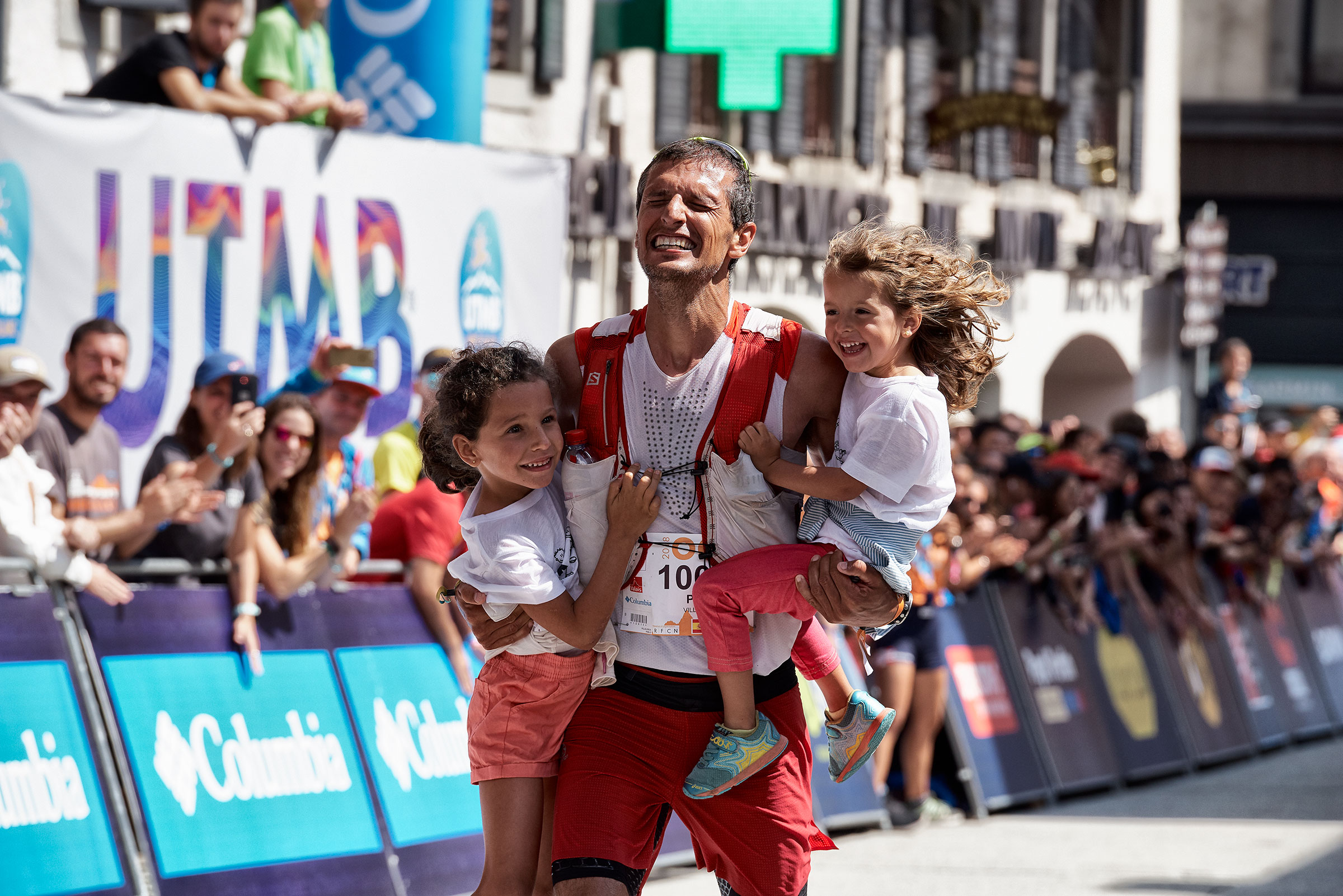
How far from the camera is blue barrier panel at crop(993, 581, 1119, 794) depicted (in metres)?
10.6

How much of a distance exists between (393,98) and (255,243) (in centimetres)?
216

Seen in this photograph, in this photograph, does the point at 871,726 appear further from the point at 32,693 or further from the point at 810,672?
the point at 32,693

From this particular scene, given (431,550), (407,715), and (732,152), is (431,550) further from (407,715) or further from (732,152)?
(732,152)

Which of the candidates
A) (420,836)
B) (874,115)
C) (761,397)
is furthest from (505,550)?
(874,115)

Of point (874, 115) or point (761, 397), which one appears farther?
point (874, 115)

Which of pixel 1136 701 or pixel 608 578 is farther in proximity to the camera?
pixel 1136 701

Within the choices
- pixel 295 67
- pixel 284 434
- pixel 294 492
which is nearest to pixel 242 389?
pixel 284 434

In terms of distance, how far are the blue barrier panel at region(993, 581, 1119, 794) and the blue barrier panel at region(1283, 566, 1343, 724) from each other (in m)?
4.57

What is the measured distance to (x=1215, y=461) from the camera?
1411cm

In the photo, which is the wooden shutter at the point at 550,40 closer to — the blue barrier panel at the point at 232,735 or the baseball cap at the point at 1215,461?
the baseball cap at the point at 1215,461

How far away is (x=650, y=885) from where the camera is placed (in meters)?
7.66

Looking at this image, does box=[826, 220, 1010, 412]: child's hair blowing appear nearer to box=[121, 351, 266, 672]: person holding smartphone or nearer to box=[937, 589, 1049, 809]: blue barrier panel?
box=[121, 351, 266, 672]: person holding smartphone

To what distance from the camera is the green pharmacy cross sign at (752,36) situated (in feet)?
51.8

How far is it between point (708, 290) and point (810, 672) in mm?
921
